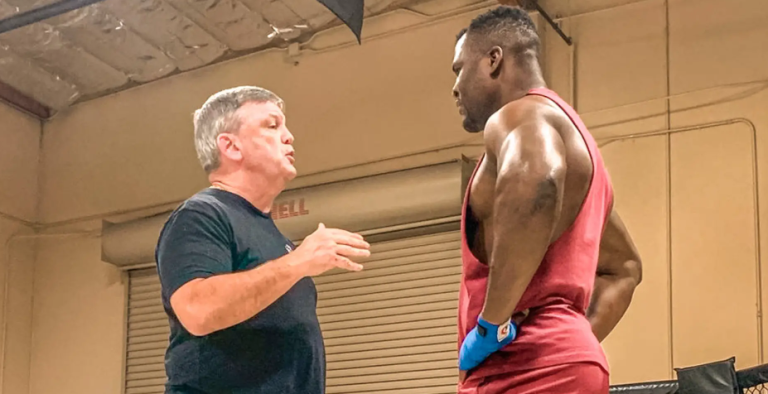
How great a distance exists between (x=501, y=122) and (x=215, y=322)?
68 centimetres

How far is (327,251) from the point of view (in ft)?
6.44

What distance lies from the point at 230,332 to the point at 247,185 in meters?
0.37

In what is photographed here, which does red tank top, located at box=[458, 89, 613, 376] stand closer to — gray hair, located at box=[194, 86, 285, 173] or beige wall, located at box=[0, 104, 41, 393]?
gray hair, located at box=[194, 86, 285, 173]

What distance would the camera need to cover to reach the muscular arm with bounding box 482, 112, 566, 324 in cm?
178

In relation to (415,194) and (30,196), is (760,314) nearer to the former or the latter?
(415,194)

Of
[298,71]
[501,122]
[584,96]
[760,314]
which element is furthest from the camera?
[298,71]

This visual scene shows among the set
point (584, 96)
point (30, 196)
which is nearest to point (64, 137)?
point (30, 196)

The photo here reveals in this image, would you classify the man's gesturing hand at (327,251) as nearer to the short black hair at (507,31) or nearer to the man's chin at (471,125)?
the man's chin at (471,125)

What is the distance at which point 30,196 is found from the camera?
20.2 ft

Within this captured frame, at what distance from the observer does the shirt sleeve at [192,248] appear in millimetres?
1978

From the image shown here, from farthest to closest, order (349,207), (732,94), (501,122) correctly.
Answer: (349,207) < (732,94) < (501,122)

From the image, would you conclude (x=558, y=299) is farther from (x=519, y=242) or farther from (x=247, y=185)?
(x=247, y=185)

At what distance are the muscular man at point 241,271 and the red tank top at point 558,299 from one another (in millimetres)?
246

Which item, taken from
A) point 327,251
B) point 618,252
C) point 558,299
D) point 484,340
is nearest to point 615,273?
point 618,252
